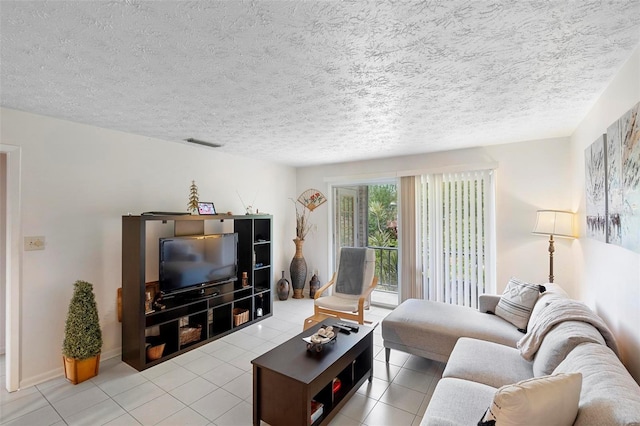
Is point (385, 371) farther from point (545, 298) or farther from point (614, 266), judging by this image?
→ point (614, 266)

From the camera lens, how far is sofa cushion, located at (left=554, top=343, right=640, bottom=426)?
1.01 meters

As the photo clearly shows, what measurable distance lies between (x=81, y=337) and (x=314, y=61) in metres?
3.00

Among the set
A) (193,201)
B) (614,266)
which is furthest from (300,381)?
(193,201)

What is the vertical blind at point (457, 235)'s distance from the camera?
3822 millimetres

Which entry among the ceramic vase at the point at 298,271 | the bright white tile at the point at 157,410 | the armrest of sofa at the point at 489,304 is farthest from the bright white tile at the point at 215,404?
the ceramic vase at the point at 298,271

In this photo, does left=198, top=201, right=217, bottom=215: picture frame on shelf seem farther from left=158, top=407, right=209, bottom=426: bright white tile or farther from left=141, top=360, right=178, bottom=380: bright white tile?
left=158, top=407, right=209, bottom=426: bright white tile

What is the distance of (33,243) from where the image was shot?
258cm

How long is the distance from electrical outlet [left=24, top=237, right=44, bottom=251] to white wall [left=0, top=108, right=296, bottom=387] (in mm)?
48

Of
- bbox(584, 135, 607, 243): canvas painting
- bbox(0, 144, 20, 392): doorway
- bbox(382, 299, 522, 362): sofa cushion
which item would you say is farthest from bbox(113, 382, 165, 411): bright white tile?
bbox(584, 135, 607, 243): canvas painting

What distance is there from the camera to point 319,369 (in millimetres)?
1967

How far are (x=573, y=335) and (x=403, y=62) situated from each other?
1.81 metres

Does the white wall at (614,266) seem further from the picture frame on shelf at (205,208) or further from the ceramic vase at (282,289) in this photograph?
the ceramic vase at (282,289)

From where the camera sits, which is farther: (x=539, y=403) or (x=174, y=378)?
(x=174, y=378)

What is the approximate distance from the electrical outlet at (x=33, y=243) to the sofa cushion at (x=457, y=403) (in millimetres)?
3325
